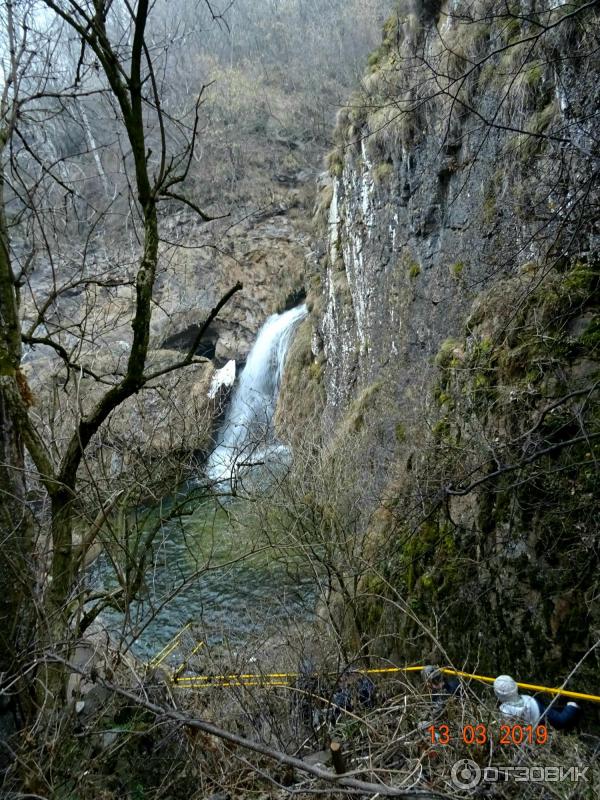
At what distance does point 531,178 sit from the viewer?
7.28 meters

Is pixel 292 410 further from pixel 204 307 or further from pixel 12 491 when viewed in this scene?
pixel 12 491

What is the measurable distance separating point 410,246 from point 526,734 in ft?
37.2

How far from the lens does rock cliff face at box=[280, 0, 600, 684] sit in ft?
13.4

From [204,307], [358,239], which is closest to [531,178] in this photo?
[358,239]

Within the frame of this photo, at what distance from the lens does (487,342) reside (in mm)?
6250

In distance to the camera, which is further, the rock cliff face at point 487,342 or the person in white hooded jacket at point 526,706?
the rock cliff face at point 487,342
